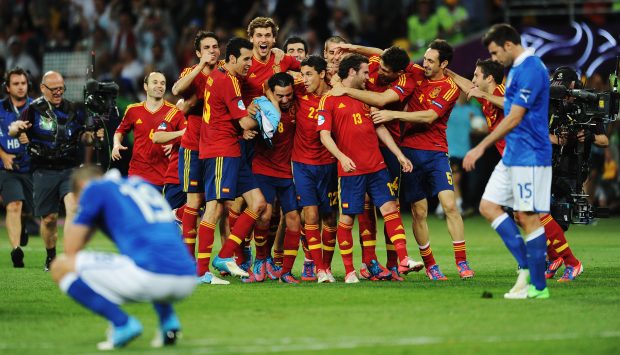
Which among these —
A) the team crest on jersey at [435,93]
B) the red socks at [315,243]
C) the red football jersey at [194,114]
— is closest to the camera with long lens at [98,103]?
the red football jersey at [194,114]

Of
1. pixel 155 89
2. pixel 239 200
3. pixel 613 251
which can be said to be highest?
pixel 155 89

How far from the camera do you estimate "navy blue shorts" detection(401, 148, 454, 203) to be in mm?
13305

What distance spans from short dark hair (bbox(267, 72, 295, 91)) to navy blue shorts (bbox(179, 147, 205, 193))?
1.23 meters

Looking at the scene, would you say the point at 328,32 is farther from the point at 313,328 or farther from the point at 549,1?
the point at 313,328

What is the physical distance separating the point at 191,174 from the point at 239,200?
0.66m

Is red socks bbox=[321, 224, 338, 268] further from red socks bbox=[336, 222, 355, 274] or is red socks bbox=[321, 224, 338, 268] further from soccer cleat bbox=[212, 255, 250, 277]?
soccer cleat bbox=[212, 255, 250, 277]

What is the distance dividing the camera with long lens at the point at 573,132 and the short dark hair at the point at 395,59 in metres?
1.73

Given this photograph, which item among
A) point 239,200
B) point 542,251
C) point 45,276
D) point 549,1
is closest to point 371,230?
point 239,200

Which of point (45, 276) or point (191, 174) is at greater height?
point (191, 174)

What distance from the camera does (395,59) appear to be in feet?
42.8

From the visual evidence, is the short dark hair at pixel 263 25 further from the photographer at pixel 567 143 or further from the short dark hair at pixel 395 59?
the photographer at pixel 567 143

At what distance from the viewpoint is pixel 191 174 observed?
1349cm

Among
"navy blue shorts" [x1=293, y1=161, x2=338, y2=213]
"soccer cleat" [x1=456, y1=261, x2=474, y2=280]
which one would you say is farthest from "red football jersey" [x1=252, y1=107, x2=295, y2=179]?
"soccer cleat" [x1=456, y1=261, x2=474, y2=280]

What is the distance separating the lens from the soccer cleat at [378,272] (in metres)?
13.2
